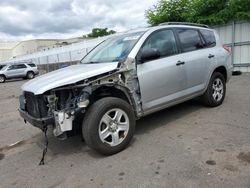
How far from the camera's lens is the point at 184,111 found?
623 centimetres

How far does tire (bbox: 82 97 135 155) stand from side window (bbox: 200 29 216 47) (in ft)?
9.25

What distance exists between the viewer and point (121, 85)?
438 centimetres

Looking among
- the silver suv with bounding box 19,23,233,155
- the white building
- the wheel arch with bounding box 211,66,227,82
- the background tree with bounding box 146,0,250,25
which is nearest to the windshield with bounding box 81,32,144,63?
the silver suv with bounding box 19,23,233,155

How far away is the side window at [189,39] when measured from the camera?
550 centimetres

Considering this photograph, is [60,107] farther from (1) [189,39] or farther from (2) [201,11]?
(2) [201,11]

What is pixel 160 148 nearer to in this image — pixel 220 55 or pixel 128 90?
pixel 128 90

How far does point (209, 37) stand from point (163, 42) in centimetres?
165

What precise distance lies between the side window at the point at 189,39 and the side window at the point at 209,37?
0.72 ft

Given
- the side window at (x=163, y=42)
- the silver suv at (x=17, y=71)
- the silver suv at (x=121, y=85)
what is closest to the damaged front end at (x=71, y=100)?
the silver suv at (x=121, y=85)

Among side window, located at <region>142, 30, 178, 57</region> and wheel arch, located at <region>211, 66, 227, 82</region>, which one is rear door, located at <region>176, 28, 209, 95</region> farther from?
wheel arch, located at <region>211, 66, 227, 82</region>

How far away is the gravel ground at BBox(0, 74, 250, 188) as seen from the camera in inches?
135

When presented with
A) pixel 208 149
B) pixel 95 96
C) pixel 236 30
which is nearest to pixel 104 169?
pixel 95 96

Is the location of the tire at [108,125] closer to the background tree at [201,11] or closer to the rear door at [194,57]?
the rear door at [194,57]

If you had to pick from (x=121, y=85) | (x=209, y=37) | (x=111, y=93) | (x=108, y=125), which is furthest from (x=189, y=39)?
(x=108, y=125)
